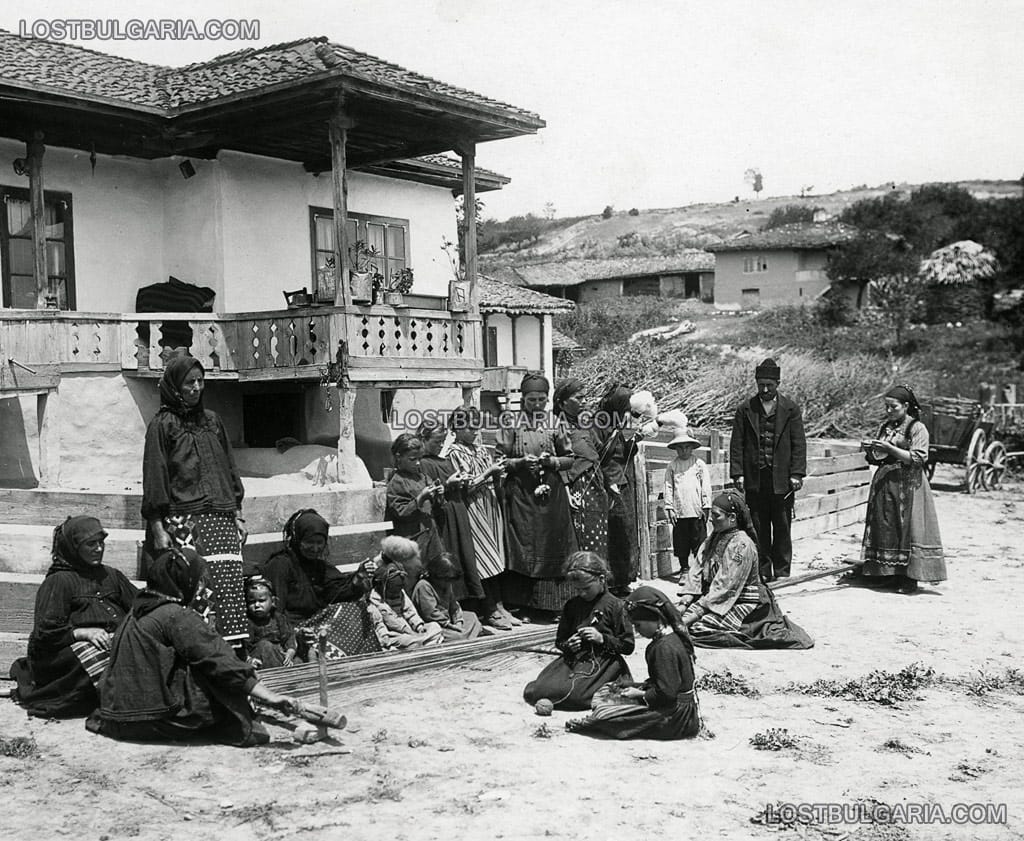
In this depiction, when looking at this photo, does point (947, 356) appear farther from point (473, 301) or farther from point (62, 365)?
point (62, 365)

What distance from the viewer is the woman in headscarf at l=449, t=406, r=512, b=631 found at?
311 inches

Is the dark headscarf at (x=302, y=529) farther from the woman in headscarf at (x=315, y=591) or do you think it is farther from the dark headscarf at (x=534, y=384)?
the dark headscarf at (x=534, y=384)

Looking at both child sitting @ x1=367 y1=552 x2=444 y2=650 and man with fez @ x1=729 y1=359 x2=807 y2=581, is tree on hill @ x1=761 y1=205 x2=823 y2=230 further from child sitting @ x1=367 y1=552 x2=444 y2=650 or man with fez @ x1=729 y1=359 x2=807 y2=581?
child sitting @ x1=367 y1=552 x2=444 y2=650

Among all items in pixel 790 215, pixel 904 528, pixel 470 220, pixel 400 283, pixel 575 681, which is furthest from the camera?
pixel 790 215

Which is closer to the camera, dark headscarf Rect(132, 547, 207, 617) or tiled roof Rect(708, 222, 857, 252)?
dark headscarf Rect(132, 547, 207, 617)

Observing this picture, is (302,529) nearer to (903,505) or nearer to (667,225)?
(903,505)

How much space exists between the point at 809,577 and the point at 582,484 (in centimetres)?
301

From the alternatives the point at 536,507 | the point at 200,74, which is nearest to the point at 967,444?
the point at 536,507

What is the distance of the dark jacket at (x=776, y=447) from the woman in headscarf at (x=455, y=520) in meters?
3.07

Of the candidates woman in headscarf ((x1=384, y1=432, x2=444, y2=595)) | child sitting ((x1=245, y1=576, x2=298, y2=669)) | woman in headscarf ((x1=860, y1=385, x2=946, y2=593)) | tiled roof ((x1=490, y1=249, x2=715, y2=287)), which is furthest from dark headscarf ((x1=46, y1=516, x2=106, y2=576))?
tiled roof ((x1=490, y1=249, x2=715, y2=287))

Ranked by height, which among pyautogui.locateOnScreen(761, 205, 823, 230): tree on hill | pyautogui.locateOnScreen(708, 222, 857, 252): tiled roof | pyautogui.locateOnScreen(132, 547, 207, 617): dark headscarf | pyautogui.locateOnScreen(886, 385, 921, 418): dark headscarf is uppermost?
pyautogui.locateOnScreen(761, 205, 823, 230): tree on hill

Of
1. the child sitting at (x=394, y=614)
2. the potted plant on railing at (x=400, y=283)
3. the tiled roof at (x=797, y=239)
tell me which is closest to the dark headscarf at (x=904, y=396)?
the child sitting at (x=394, y=614)

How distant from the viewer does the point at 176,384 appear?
20.8 feet

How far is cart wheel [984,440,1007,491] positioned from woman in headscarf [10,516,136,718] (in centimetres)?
1695
